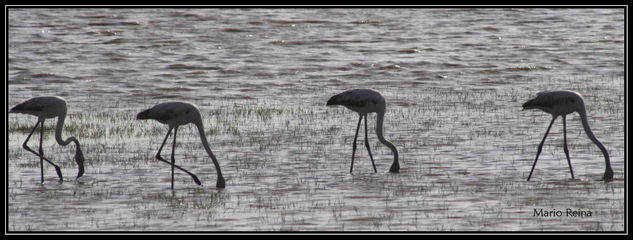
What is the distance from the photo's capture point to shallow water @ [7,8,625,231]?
30.1ft

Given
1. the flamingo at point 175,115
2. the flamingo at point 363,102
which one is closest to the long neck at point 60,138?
the flamingo at point 175,115

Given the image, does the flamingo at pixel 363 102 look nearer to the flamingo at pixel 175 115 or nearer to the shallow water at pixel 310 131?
the shallow water at pixel 310 131

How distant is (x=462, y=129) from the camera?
49.9ft

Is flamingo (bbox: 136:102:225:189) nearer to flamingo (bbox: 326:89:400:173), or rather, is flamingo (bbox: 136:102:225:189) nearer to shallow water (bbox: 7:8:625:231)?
shallow water (bbox: 7:8:625:231)

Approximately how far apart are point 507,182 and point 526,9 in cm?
3759

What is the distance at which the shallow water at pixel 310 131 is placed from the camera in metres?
9.19

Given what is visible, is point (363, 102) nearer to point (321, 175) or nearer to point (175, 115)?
point (321, 175)

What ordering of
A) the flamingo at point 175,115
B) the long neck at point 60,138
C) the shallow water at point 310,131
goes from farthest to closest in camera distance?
the long neck at point 60,138 → the flamingo at point 175,115 → the shallow water at point 310,131

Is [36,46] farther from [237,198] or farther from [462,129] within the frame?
[237,198]

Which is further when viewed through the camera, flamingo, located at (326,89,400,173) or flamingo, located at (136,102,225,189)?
flamingo, located at (326,89,400,173)

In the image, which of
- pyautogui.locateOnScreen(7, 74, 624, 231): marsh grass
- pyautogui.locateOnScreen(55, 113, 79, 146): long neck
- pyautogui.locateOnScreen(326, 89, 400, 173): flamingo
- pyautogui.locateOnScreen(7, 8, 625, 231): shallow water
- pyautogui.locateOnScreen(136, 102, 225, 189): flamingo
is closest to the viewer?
pyautogui.locateOnScreen(7, 74, 624, 231): marsh grass

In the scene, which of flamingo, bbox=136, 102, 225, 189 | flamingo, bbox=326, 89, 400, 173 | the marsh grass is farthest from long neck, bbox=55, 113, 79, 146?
flamingo, bbox=326, 89, 400, 173

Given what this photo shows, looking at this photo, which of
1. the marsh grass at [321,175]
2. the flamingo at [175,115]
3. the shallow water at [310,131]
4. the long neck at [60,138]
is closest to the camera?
the marsh grass at [321,175]

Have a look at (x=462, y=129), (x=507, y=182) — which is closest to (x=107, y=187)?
(x=507, y=182)
